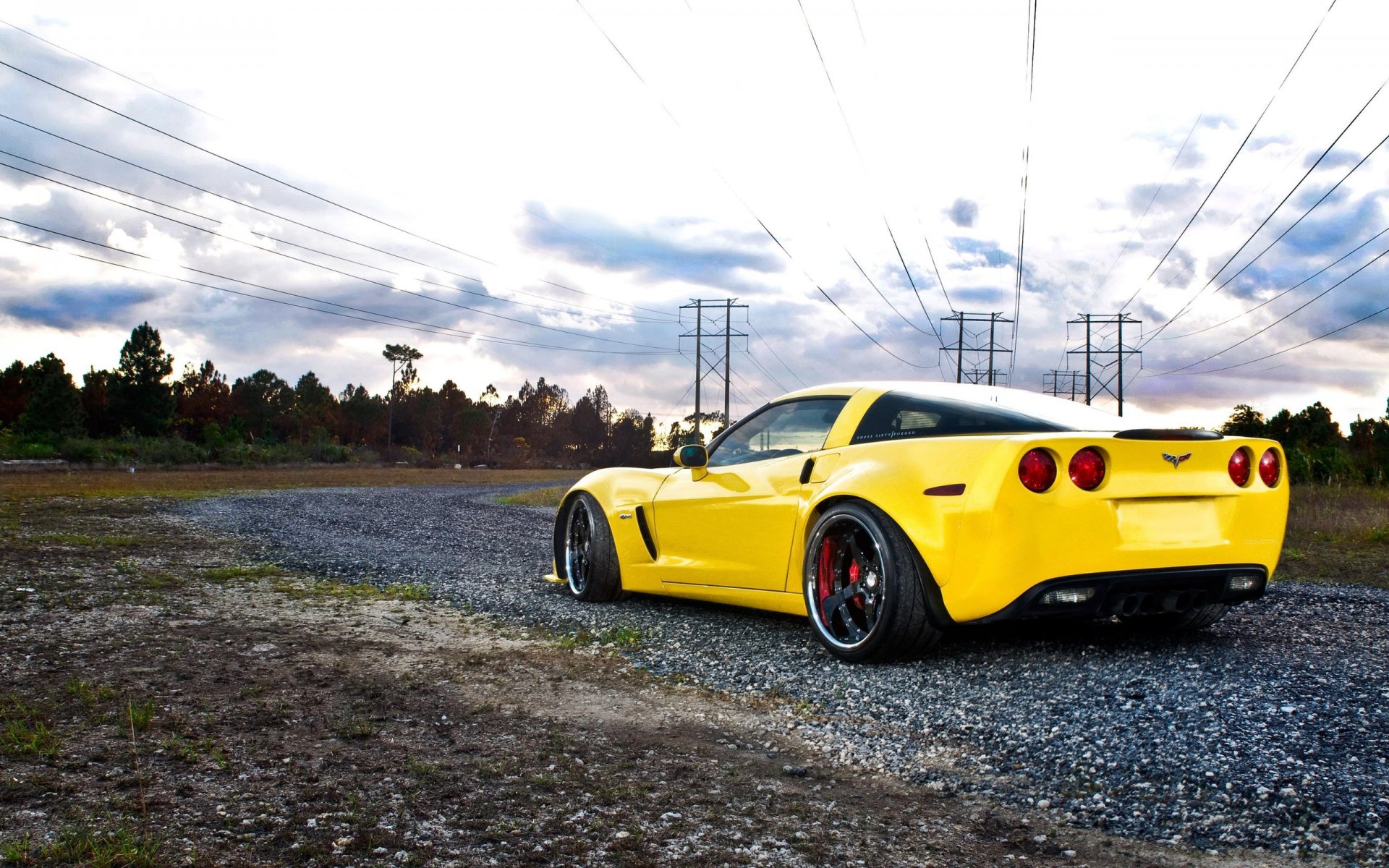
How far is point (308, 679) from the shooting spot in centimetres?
404

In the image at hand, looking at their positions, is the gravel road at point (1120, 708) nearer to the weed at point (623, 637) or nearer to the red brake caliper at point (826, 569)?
the weed at point (623, 637)

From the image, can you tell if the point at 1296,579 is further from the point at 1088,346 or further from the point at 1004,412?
the point at 1088,346

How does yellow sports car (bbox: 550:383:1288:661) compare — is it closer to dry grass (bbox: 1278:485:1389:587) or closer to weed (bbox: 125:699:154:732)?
weed (bbox: 125:699:154:732)

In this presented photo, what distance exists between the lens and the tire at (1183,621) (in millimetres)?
4719

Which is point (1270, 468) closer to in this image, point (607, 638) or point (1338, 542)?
point (607, 638)

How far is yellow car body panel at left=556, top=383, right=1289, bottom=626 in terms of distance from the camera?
375 centimetres

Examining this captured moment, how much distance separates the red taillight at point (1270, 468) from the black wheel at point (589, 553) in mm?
3604

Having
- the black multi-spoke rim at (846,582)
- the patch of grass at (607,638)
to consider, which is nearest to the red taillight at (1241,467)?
the black multi-spoke rim at (846,582)

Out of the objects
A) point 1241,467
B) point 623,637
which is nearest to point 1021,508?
point 1241,467

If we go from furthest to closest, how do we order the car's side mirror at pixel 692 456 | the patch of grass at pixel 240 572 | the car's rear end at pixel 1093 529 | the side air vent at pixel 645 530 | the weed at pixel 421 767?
1. the patch of grass at pixel 240 572
2. the side air vent at pixel 645 530
3. the car's side mirror at pixel 692 456
4. the car's rear end at pixel 1093 529
5. the weed at pixel 421 767

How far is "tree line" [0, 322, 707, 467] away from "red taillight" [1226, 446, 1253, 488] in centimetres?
3392

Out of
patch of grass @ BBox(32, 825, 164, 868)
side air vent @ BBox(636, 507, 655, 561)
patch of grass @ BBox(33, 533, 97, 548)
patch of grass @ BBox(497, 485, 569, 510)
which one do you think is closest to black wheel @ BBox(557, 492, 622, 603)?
side air vent @ BBox(636, 507, 655, 561)

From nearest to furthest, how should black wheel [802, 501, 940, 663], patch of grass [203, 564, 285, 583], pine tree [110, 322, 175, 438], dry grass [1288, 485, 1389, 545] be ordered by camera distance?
black wheel [802, 501, 940, 663], patch of grass [203, 564, 285, 583], dry grass [1288, 485, 1389, 545], pine tree [110, 322, 175, 438]

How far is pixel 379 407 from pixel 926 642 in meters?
98.2
